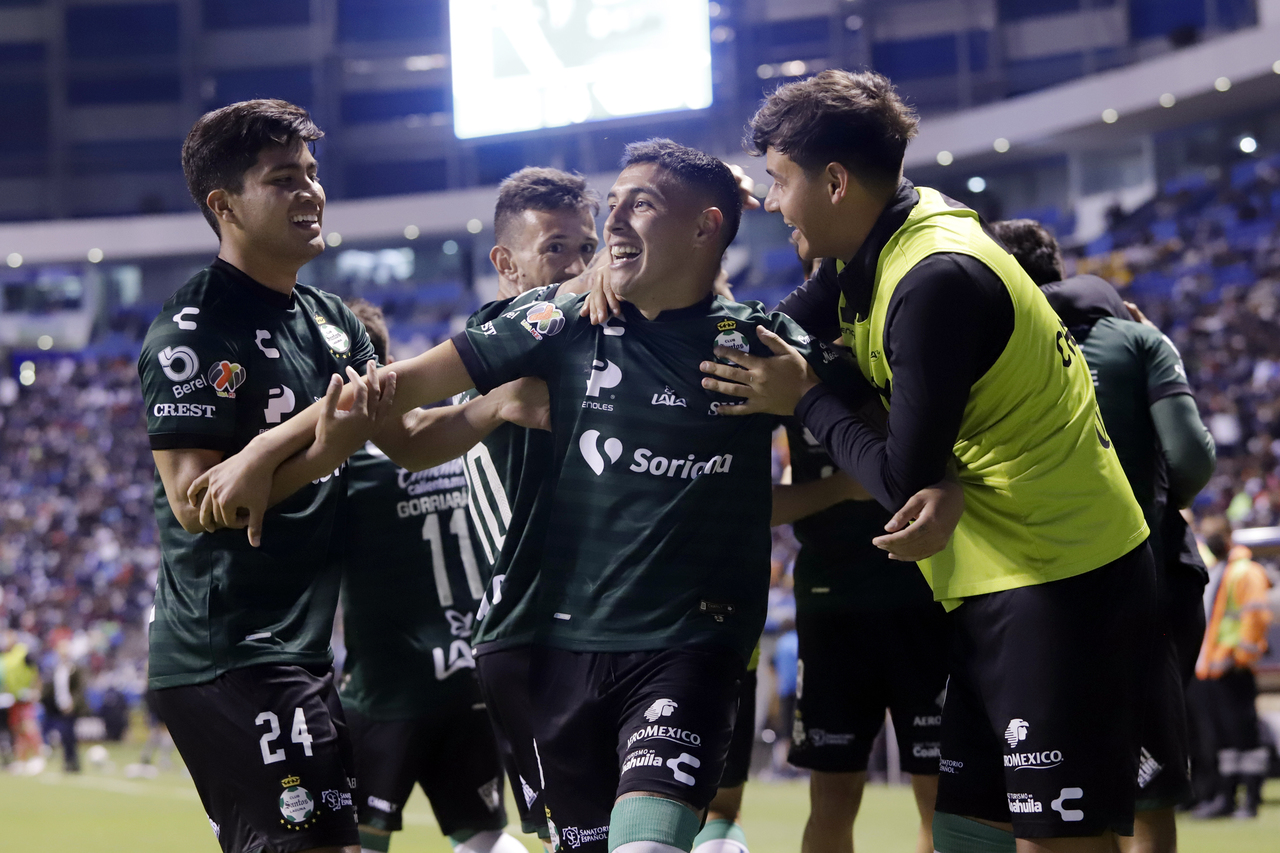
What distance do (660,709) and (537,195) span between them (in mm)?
2283

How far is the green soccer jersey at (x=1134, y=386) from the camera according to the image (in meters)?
4.06

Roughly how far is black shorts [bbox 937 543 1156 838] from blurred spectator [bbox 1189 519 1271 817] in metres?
6.56

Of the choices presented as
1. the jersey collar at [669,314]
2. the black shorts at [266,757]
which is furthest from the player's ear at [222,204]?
the black shorts at [266,757]

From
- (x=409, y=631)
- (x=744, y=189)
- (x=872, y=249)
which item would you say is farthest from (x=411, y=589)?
(x=872, y=249)

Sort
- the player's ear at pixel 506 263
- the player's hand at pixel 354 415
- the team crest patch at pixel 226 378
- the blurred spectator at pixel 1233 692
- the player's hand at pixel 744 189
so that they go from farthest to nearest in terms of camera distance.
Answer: the blurred spectator at pixel 1233 692
the player's ear at pixel 506 263
the player's hand at pixel 744 189
the team crest patch at pixel 226 378
the player's hand at pixel 354 415

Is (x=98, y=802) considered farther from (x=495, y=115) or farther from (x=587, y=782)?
(x=495, y=115)

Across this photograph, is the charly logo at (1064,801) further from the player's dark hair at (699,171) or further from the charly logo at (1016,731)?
the player's dark hair at (699,171)

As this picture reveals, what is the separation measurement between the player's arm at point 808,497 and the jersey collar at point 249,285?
64.2 inches

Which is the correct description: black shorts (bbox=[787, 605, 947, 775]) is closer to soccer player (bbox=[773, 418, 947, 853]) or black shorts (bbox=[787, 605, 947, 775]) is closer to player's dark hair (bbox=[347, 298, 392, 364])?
soccer player (bbox=[773, 418, 947, 853])

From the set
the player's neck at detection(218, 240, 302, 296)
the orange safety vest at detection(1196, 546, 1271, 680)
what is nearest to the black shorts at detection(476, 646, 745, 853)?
the player's neck at detection(218, 240, 302, 296)

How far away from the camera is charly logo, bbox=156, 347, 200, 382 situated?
10.3 ft

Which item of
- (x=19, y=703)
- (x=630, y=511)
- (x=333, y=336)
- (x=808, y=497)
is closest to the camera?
(x=630, y=511)

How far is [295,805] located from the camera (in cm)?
311

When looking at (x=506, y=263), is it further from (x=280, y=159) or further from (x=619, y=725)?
(x=619, y=725)
